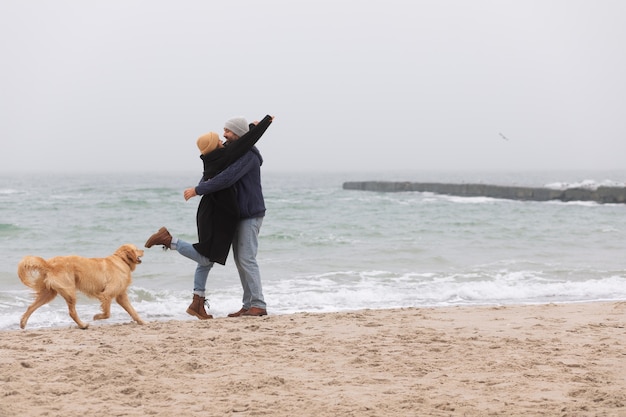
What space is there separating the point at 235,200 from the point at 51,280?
160 cm

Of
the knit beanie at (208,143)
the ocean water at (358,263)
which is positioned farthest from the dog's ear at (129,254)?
the ocean water at (358,263)

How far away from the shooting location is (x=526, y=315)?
265 inches

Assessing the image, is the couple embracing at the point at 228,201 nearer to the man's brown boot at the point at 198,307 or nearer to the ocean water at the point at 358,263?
the man's brown boot at the point at 198,307

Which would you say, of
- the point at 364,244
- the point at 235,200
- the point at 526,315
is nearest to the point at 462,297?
the point at 526,315

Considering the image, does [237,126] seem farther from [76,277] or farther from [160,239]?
[76,277]

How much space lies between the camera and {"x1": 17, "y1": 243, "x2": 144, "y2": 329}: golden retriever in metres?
5.69

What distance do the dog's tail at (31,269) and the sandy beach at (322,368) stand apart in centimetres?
44

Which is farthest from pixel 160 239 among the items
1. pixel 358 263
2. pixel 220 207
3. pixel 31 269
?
pixel 358 263

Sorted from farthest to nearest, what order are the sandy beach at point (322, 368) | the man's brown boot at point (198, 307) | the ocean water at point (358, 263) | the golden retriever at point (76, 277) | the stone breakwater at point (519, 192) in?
the stone breakwater at point (519, 192), the ocean water at point (358, 263), the man's brown boot at point (198, 307), the golden retriever at point (76, 277), the sandy beach at point (322, 368)

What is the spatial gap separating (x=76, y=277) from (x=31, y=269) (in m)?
0.36

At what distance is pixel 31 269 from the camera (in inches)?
221

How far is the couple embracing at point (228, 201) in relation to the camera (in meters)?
6.16

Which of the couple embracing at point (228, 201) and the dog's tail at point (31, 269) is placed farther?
the couple embracing at point (228, 201)

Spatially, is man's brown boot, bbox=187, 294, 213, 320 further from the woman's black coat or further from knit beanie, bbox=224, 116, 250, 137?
knit beanie, bbox=224, 116, 250, 137
